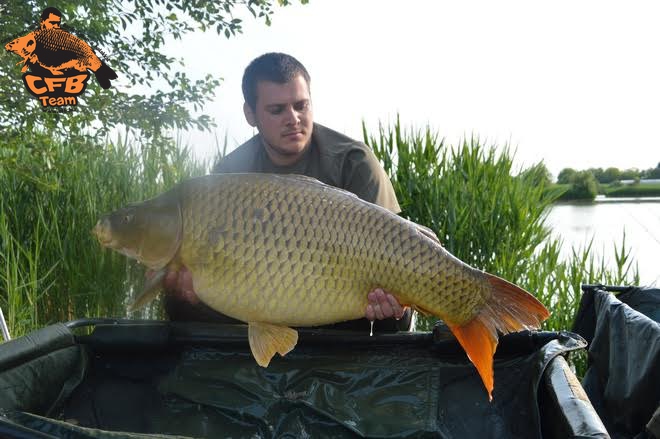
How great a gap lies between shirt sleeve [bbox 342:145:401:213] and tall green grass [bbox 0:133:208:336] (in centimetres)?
115

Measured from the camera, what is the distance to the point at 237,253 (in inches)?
51.3

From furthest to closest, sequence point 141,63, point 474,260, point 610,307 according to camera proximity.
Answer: point 141,63 < point 474,260 < point 610,307

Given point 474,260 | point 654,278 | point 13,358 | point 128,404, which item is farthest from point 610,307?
point 654,278

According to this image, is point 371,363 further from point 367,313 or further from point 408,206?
point 408,206

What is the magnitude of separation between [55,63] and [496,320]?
293 centimetres

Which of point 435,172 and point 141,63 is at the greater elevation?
point 141,63

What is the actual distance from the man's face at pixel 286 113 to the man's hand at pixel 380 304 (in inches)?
25.8

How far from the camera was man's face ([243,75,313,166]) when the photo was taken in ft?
6.01

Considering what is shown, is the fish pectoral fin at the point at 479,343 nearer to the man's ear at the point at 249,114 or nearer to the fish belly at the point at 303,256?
the fish belly at the point at 303,256

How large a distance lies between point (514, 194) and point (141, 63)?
7.06ft

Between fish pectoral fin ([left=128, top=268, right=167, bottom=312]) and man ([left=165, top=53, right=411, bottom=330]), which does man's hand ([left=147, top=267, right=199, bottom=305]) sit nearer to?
fish pectoral fin ([left=128, top=268, right=167, bottom=312])

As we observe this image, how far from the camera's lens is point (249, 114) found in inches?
80.2

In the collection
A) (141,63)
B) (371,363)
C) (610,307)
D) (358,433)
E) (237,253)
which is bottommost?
(358,433)

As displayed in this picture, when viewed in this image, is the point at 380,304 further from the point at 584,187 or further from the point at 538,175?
the point at 584,187
